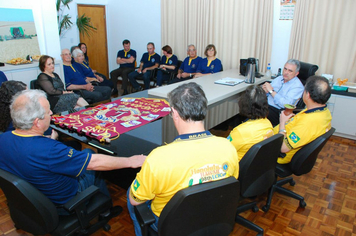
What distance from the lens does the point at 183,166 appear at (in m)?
1.18

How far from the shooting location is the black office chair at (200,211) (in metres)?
1.11

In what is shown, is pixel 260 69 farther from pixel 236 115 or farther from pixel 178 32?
pixel 178 32

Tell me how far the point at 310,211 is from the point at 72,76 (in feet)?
12.7

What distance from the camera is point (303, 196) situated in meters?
2.58

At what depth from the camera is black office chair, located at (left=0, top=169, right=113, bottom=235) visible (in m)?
1.32

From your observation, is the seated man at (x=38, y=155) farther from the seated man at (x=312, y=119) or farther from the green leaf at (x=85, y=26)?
the green leaf at (x=85, y=26)

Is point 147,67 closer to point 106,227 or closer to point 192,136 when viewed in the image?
point 106,227

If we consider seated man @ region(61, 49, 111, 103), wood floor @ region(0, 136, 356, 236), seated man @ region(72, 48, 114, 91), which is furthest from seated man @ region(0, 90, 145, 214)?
seated man @ region(72, 48, 114, 91)

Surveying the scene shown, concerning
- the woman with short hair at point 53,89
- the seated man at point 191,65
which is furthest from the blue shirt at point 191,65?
the woman with short hair at point 53,89

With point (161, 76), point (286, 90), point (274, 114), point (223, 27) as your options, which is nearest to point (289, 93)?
point (286, 90)

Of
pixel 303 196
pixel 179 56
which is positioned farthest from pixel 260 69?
pixel 303 196

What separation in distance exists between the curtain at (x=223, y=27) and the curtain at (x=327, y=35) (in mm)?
550

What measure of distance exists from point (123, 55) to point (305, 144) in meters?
5.32

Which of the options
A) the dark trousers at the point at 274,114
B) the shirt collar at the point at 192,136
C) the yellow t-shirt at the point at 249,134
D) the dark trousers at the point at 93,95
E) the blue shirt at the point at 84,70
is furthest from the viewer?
the blue shirt at the point at 84,70
